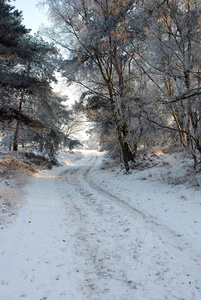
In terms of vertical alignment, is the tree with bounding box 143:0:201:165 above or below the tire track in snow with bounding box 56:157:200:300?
above

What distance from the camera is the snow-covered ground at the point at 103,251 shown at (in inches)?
91.1

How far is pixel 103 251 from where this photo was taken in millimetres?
3221

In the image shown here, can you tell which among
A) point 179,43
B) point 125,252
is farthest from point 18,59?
point 125,252

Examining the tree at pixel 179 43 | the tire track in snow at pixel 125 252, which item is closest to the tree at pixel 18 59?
the tree at pixel 179 43

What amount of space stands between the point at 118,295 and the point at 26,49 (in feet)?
36.5

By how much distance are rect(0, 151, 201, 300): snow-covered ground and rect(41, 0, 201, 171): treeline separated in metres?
4.43

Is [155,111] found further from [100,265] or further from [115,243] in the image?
[100,265]

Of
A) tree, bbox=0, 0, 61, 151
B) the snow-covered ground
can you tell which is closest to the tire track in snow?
the snow-covered ground

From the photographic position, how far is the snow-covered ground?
7.59 ft

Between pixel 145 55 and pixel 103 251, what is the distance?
10.2 metres

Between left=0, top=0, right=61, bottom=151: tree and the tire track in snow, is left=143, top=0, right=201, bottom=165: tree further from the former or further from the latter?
left=0, top=0, right=61, bottom=151: tree

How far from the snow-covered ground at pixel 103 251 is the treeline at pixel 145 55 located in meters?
4.43

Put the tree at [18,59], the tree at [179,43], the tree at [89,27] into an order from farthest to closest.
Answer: the tree at [89,27]
the tree at [18,59]
the tree at [179,43]

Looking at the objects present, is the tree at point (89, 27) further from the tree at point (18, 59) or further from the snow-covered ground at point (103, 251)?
the snow-covered ground at point (103, 251)
